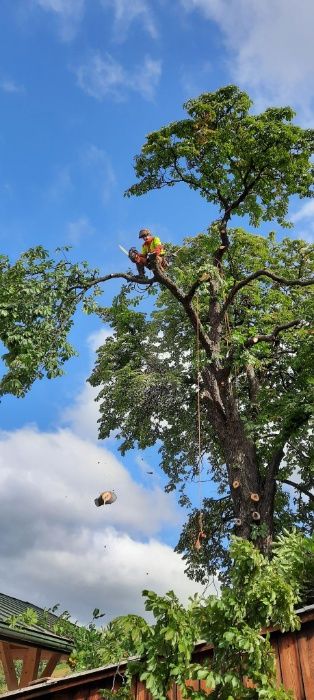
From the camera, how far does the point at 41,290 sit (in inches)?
548

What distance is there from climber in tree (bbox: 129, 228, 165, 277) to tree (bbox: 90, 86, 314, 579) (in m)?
0.26

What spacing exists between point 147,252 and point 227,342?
364 centimetres

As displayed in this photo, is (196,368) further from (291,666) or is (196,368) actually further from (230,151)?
(291,666)

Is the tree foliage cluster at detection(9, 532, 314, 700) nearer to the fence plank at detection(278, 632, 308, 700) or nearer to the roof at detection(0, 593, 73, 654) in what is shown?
the fence plank at detection(278, 632, 308, 700)

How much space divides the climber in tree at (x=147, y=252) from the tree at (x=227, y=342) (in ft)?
0.86

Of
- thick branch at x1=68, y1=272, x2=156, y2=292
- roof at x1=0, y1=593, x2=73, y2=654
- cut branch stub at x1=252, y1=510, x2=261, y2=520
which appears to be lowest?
roof at x1=0, y1=593, x2=73, y2=654

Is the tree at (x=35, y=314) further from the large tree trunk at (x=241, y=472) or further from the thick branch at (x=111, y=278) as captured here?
the large tree trunk at (x=241, y=472)

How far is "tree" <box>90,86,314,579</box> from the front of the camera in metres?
→ 14.6

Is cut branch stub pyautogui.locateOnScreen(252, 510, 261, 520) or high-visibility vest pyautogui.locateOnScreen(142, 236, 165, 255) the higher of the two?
high-visibility vest pyautogui.locateOnScreen(142, 236, 165, 255)

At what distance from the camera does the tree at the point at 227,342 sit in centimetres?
1462

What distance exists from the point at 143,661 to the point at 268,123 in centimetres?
1336

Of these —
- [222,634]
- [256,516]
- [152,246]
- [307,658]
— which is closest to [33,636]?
[256,516]

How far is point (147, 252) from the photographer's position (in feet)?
46.3

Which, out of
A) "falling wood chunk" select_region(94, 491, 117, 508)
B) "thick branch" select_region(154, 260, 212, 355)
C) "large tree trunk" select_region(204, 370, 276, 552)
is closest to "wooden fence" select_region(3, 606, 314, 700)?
"falling wood chunk" select_region(94, 491, 117, 508)
